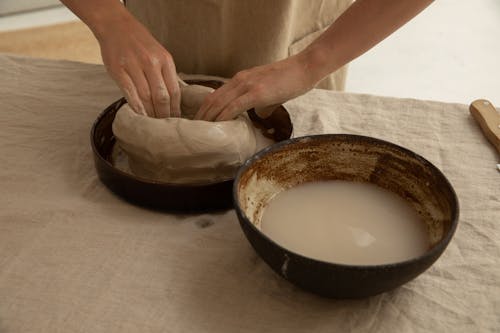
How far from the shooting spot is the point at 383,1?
75cm

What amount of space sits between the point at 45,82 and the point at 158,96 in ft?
1.10

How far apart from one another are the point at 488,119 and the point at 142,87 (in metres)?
0.55

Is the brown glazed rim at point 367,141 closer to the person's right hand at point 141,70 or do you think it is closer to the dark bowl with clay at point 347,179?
the dark bowl with clay at point 347,179

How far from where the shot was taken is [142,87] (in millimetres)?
765

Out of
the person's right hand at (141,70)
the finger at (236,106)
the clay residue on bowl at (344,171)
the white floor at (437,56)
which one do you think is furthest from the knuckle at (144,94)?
the white floor at (437,56)

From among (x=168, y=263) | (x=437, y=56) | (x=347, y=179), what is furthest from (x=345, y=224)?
(x=437, y=56)

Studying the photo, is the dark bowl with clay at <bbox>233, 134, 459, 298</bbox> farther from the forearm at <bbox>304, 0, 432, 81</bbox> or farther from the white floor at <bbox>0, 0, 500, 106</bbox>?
the white floor at <bbox>0, 0, 500, 106</bbox>

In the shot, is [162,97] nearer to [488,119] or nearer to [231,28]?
[231,28]

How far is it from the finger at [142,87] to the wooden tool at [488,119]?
524mm

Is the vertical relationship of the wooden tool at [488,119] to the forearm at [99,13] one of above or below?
below

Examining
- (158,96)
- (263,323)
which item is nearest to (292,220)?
(263,323)

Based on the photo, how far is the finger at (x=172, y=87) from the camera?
0.78 metres

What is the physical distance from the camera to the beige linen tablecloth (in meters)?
0.58

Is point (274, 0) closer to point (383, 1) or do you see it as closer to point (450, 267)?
point (383, 1)
